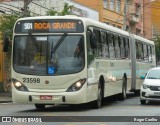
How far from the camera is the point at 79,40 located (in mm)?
18031

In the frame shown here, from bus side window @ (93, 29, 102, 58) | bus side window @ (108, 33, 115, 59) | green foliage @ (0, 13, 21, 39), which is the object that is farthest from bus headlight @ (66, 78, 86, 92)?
green foliage @ (0, 13, 21, 39)

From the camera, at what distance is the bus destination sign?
59.5 ft

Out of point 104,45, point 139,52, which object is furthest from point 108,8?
point 104,45

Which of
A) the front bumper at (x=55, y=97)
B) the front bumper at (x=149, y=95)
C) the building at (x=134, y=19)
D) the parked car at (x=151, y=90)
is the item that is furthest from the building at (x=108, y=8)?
the front bumper at (x=55, y=97)

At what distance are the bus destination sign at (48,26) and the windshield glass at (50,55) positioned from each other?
0.77 ft

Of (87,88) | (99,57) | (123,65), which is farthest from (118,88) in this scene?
(87,88)

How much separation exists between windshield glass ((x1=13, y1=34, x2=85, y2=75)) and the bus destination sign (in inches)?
9.2

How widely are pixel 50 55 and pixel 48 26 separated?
1049mm

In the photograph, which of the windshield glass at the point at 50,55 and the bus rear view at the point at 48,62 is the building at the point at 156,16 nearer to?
the bus rear view at the point at 48,62

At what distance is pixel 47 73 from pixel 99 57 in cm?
282

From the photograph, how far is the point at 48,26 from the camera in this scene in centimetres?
1822

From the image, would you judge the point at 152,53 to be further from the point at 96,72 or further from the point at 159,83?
the point at 96,72

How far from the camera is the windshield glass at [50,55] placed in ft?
58.3

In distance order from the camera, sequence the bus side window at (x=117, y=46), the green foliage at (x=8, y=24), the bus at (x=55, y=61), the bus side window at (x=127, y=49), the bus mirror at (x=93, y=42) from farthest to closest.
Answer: the green foliage at (x=8, y=24), the bus side window at (x=127, y=49), the bus side window at (x=117, y=46), the bus mirror at (x=93, y=42), the bus at (x=55, y=61)
